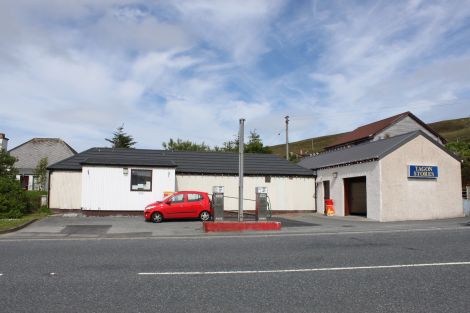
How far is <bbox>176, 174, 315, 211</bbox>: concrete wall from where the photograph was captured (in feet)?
88.5

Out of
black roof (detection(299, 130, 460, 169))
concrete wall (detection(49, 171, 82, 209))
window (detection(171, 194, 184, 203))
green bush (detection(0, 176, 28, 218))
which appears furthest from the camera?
concrete wall (detection(49, 171, 82, 209))

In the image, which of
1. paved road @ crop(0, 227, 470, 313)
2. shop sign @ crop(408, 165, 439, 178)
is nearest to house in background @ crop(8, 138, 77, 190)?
shop sign @ crop(408, 165, 439, 178)

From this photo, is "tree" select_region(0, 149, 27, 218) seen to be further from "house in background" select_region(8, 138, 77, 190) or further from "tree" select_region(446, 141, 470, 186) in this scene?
"house in background" select_region(8, 138, 77, 190)

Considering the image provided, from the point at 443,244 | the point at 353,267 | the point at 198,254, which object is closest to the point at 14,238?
the point at 198,254

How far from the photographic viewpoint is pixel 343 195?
25406 millimetres

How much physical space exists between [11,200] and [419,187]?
21.8m

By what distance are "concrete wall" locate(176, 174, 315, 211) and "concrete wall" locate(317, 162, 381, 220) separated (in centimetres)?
82

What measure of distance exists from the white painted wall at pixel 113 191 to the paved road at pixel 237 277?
473 inches

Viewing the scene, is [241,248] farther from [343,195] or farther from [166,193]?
[343,195]

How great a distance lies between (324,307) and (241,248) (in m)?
5.46

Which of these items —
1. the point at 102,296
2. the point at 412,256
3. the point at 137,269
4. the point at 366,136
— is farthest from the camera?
the point at 366,136

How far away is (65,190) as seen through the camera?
25.5 m

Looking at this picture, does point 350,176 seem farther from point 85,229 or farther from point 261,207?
point 85,229

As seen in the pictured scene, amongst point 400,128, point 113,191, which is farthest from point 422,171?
point 400,128
